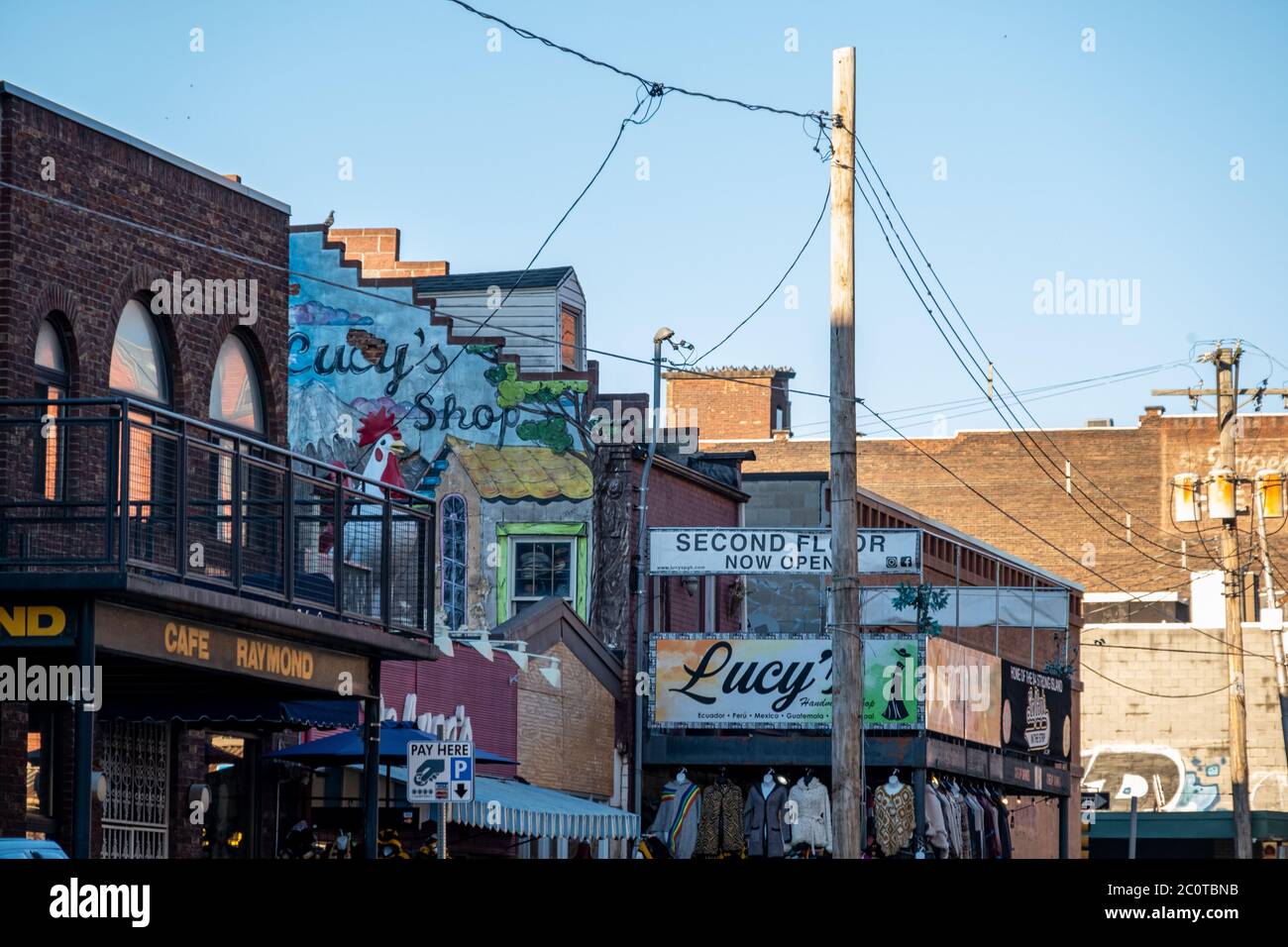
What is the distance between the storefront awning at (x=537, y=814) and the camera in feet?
65.3

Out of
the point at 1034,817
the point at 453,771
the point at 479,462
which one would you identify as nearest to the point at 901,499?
the point at 1034,817

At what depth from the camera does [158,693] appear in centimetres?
1650

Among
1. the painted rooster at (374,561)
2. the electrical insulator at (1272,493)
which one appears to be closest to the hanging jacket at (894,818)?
the painted rooster at (374,561)

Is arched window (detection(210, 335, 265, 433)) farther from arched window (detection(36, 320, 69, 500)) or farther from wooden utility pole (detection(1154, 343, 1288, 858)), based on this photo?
wooden utility pole (detection(1154, 343, 1288, 858))

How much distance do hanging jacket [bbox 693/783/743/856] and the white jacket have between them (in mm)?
828

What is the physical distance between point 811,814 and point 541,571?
5.69 meters

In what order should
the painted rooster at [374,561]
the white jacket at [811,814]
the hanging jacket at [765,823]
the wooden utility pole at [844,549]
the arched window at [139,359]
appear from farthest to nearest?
the hanging jacket at [765,823], the white jacket at [811,814], the wooden utility pole at [844,549], the arched window at [139,359], the painted rooster at [374,561]

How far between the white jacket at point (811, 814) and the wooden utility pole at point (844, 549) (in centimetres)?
940

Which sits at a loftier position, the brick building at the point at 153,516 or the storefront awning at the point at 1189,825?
the brick building at the point at 153,516

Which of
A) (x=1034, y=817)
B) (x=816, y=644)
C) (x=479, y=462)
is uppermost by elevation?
(x=479, y=462)

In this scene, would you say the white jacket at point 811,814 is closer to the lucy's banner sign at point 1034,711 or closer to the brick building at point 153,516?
the lucy's banner sign at point 1034,711

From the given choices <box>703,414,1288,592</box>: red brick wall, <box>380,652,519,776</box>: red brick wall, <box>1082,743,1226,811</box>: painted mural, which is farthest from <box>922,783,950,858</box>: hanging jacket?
<box>703,414,1288,592</box>: red brick wall
